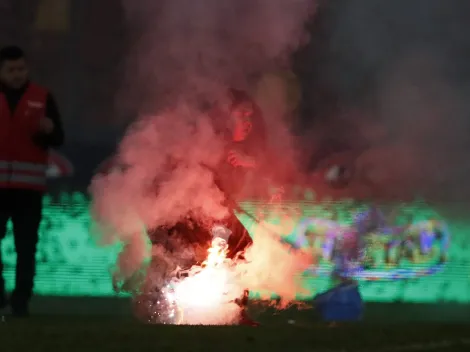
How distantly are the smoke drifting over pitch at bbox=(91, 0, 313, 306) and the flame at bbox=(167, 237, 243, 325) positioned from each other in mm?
252

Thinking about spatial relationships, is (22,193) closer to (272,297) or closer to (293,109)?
(272,297)

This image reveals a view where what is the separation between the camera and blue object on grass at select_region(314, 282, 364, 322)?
5.11 meters

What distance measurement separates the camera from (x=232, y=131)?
507 cm

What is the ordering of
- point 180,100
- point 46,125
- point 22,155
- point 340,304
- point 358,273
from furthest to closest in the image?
point 358,273
point 180,100
point 340,304
point 22,155
point 46,125

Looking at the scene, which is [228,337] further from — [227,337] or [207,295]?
[207,295]

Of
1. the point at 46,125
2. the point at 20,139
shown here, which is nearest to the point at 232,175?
the point at 46,125

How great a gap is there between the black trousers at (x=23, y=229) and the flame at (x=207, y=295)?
0.87 metres

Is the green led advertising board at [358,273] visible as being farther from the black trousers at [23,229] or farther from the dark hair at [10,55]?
the dark hair at [10,55]

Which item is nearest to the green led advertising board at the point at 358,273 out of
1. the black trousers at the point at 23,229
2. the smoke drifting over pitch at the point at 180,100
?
the smoke drifting over pitch at the point at 180,100

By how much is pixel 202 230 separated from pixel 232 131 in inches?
27.0

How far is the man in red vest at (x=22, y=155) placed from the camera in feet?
15.3

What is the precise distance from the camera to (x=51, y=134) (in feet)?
15.2

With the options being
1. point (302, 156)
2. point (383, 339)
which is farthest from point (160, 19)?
point (383, 339)

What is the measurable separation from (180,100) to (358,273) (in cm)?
219
